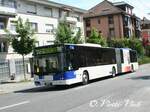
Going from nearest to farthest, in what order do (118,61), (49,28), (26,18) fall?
1. (118,61)
2. (26,18)
3. (49,28)

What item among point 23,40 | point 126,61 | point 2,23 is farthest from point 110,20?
point 23,40

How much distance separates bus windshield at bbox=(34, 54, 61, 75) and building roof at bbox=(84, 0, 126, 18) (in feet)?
203

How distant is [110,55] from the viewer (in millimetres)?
30531

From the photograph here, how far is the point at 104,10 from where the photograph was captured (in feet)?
280

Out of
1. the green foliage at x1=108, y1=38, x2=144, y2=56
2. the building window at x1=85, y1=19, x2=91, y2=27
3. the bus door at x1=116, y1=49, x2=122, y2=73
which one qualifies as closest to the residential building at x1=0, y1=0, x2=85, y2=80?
the bus door at x1=116, y1=49, x2=122, y2=73

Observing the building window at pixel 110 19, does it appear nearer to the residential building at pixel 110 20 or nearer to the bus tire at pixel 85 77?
the residential building at pixel 110 20

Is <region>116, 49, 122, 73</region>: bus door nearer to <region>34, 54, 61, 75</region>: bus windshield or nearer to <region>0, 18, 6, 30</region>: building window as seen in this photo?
<region>34, 54, 61, 75</region>: bus windshield

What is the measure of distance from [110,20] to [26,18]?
36.9m

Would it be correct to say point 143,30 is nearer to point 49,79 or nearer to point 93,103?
point 49,79

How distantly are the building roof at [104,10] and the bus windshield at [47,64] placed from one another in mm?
61841

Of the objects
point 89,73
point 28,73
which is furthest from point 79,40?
point 89,73

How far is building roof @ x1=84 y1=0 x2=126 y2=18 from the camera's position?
273 ft

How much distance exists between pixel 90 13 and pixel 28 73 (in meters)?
40.5

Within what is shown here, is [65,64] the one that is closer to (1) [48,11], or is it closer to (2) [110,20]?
(1) [48,11]
